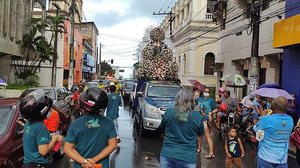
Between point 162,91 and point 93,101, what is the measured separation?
10.3 m

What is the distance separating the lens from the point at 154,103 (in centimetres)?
1292

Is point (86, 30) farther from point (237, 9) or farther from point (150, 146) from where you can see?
point (150, 146)

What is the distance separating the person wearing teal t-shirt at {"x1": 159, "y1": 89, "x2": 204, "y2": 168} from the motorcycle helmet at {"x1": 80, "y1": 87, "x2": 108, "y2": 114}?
3.51ft

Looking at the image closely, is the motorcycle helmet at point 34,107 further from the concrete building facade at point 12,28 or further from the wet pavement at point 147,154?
the concrete building facade at point 12,28

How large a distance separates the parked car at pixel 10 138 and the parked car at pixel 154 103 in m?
5.32

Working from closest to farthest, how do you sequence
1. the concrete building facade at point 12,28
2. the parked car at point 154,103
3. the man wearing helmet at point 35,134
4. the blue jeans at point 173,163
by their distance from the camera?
the man wearing helmet at point 35,134 → the blue jeans at point 173,163 → the parked car at point 154,103 → the concrete building facade at point 12,28

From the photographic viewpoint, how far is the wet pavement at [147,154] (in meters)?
9.27

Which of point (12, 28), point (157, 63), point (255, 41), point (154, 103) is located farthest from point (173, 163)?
point (157, 63)

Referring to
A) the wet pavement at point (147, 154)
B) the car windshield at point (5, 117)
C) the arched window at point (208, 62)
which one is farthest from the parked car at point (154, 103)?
the arched window at point (208, 62)

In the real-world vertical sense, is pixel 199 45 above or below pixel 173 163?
above

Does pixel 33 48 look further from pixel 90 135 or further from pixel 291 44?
pixel 90 135

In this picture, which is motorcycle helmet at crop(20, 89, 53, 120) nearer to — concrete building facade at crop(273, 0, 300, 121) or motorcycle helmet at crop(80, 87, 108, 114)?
motorcycle helmet at crop(80, 87, 108, 114)

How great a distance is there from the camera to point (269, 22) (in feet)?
66.0

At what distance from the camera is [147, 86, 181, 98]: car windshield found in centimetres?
1415
